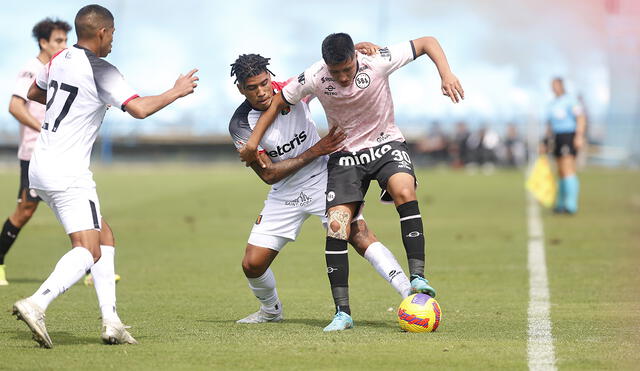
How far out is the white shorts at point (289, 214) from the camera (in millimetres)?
8547

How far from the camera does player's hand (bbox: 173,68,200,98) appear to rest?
6973mm

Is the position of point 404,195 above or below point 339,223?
above

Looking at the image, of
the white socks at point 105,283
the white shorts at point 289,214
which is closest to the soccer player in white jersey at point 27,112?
the white shorts at point 289,214

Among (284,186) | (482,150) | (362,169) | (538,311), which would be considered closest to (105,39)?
(284,186)

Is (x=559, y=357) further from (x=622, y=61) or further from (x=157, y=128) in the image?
(x=157, y=128)

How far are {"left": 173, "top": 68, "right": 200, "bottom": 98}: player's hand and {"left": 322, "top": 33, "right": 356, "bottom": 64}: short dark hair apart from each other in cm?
116

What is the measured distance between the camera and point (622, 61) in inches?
1553

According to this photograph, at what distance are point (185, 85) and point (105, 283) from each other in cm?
145

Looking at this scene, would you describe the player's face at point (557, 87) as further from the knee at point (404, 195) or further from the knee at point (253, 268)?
the knee at point (253, 268)

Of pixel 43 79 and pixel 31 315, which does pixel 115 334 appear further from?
pixel 43 79

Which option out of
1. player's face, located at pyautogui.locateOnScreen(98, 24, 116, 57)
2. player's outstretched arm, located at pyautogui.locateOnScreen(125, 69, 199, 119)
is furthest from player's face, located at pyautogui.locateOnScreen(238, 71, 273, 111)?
player's face, located at pyautogui.locateOnScreen(98, 24, 116, 57)

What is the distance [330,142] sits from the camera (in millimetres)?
8203

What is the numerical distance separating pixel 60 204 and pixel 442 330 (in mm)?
2838

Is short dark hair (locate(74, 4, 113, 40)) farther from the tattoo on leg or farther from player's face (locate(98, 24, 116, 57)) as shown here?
the tattoo on leg
